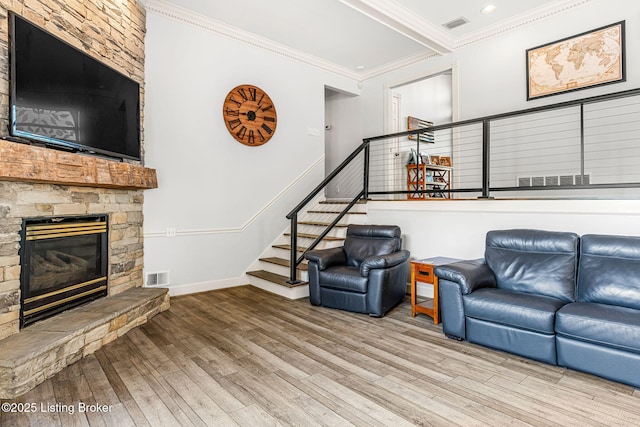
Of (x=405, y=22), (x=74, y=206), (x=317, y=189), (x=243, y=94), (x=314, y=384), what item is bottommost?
(x=314, y=384)

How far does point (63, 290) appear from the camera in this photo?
9.74ft

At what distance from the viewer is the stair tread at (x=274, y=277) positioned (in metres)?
4.28

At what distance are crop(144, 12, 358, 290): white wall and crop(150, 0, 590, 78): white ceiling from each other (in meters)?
0.27

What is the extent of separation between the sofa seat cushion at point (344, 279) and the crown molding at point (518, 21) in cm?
368

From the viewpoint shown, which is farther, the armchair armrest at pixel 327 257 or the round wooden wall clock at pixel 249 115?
the round wooden wall clock at pixel 249 115

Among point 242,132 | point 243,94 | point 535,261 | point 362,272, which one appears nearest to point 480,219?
point 535,261

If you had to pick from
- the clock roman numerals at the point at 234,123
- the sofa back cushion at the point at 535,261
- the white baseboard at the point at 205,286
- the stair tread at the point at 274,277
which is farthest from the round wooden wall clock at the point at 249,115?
the sofa back cushion at the point at 535,261

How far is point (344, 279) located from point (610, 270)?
2214 mm

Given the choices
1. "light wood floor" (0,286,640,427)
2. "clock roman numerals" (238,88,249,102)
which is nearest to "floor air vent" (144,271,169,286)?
"light wood floor" (0,286,640,427)

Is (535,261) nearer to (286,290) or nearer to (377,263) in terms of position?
(377,263)

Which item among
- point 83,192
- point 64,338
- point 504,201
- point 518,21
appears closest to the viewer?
point 64,338

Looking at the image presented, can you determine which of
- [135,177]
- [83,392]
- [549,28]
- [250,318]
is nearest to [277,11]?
[135,177]

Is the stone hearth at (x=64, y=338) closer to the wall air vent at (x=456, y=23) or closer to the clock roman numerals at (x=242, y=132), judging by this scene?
the clock roman numerals at (x=242, y=132)

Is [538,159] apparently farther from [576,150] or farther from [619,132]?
[619,132]
